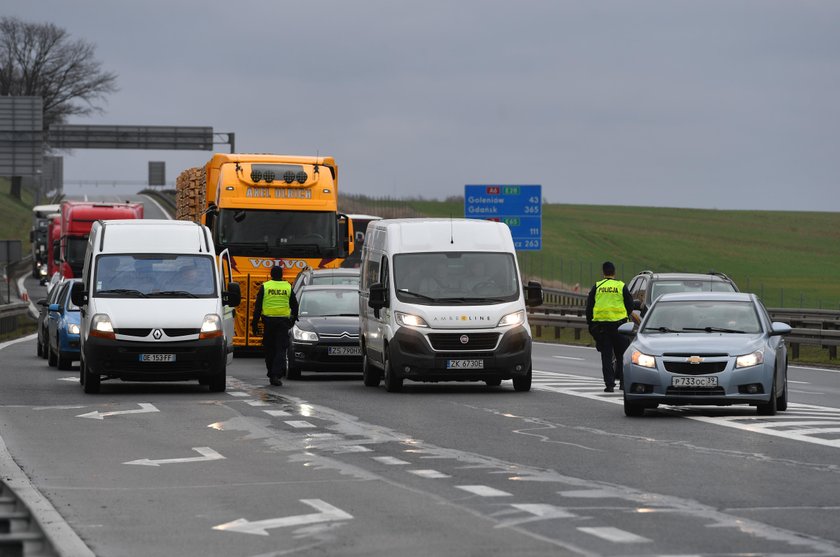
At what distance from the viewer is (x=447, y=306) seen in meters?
23.2

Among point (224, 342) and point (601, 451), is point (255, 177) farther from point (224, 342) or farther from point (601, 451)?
point (601, 451)

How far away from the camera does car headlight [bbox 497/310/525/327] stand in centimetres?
2316

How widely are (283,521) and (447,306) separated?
12.8 m

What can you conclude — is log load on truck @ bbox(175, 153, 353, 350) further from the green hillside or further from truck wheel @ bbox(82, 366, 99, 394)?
the green hillside

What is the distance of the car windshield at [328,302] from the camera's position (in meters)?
28.1

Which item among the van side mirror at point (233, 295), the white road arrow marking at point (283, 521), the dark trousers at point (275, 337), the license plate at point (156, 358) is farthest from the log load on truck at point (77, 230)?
the white road arrow marking at point (283, 521)

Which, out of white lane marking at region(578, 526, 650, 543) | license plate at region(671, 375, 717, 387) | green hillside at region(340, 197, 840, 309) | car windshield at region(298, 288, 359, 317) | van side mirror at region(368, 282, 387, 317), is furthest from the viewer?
green hillside at region(340, 197, 840, 309)

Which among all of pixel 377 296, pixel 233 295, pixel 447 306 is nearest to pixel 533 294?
pixel 447 306

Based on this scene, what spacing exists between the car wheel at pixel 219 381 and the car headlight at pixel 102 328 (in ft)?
4.83

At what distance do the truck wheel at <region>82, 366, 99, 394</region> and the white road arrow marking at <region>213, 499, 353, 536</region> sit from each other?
12582mm

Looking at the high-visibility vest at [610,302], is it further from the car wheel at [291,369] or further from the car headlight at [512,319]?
the car wheel at [291,369]

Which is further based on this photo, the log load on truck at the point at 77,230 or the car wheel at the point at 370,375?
the log load on truck at the point at 77,230

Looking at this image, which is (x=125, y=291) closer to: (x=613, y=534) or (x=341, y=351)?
(x=341, y=351)

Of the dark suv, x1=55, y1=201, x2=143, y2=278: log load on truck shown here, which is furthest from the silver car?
x1=55, y1=201, x2=143, y2=278: log load on truck
